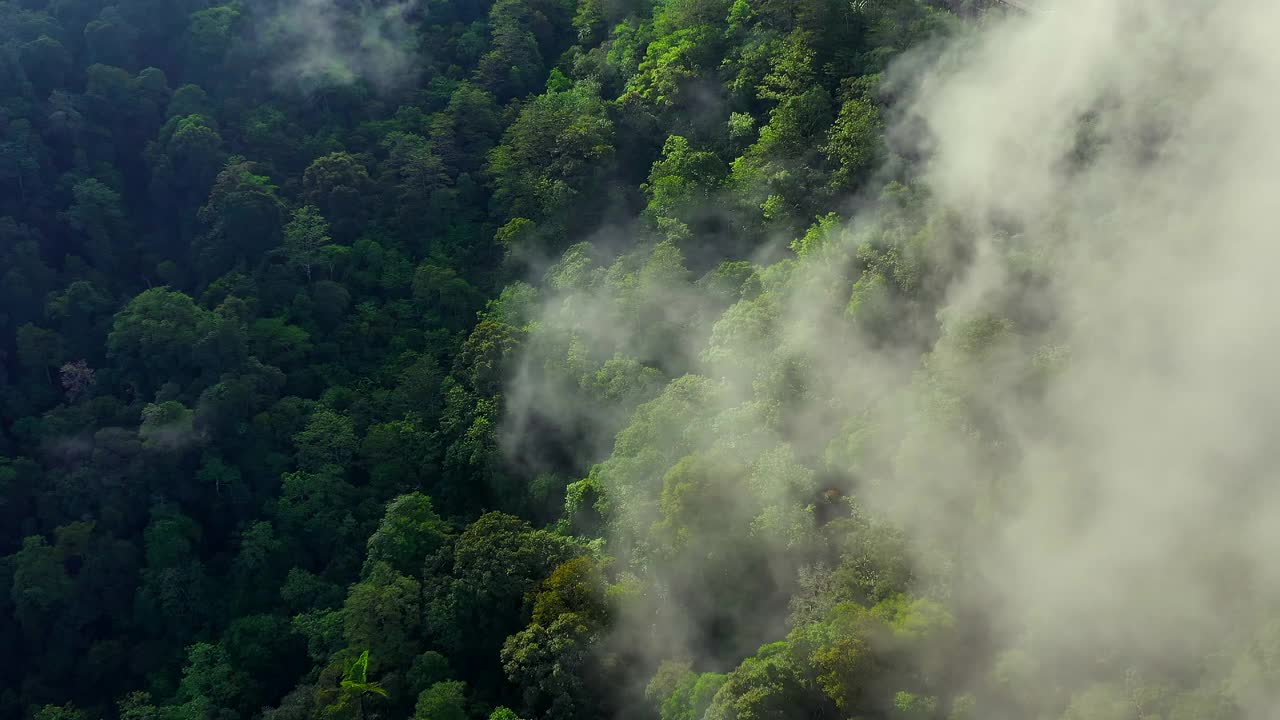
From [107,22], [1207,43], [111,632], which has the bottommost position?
[111,632]

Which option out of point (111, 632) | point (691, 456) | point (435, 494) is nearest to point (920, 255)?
point (691, 456)

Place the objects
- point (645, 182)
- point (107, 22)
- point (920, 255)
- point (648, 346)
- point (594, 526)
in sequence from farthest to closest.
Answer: point (107, 22) < point (645, 182) < point (648, 346) < point (594, 526) < point (920, 255)

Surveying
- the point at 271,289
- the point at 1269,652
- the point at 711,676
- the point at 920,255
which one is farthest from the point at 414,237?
the point at 1269,652

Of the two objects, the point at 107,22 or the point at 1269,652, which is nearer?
the point at 1269,652

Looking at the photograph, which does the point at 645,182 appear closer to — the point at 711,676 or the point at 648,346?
the point at 648,346

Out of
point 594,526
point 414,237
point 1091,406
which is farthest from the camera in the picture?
point 414,237

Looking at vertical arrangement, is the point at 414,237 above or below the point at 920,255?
above
